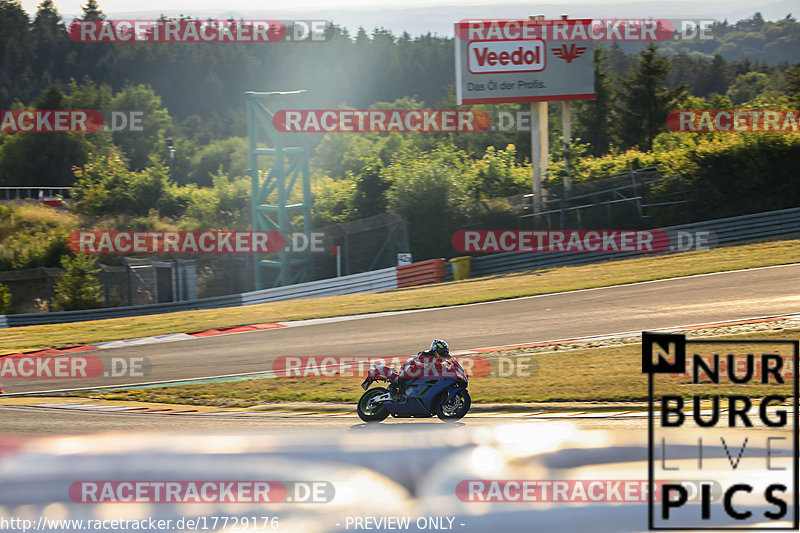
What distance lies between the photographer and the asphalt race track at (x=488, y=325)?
14.3 m

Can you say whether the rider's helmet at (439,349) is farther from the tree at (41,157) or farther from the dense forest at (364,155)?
the tree at (41,157)

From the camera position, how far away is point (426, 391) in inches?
357

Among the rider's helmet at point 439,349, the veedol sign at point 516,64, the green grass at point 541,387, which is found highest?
the veedol sign at point 516,64

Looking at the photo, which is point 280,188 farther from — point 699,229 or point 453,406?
point 453,406

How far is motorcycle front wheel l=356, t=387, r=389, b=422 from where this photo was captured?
9420 mm

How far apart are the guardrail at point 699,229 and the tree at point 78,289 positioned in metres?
13.2

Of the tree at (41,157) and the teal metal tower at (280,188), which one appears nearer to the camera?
the teal metal tower at (280,188)

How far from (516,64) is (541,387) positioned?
18866 millimetres

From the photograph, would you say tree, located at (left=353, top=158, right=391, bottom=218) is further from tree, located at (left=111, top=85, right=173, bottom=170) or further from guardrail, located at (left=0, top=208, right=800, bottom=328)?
tree, located at (left=111, top=85, right=173, bottom=170)

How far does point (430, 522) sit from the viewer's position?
20.9 feet

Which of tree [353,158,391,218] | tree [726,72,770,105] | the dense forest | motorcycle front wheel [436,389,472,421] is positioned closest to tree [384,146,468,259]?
the dense forest

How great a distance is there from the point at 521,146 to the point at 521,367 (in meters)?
32.7

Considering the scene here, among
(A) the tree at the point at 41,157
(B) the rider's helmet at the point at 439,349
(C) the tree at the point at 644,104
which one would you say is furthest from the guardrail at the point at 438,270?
(A) the tree at the point at 41,157

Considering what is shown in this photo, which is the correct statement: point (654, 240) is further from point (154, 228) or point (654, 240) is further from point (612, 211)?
point (154, 228)
